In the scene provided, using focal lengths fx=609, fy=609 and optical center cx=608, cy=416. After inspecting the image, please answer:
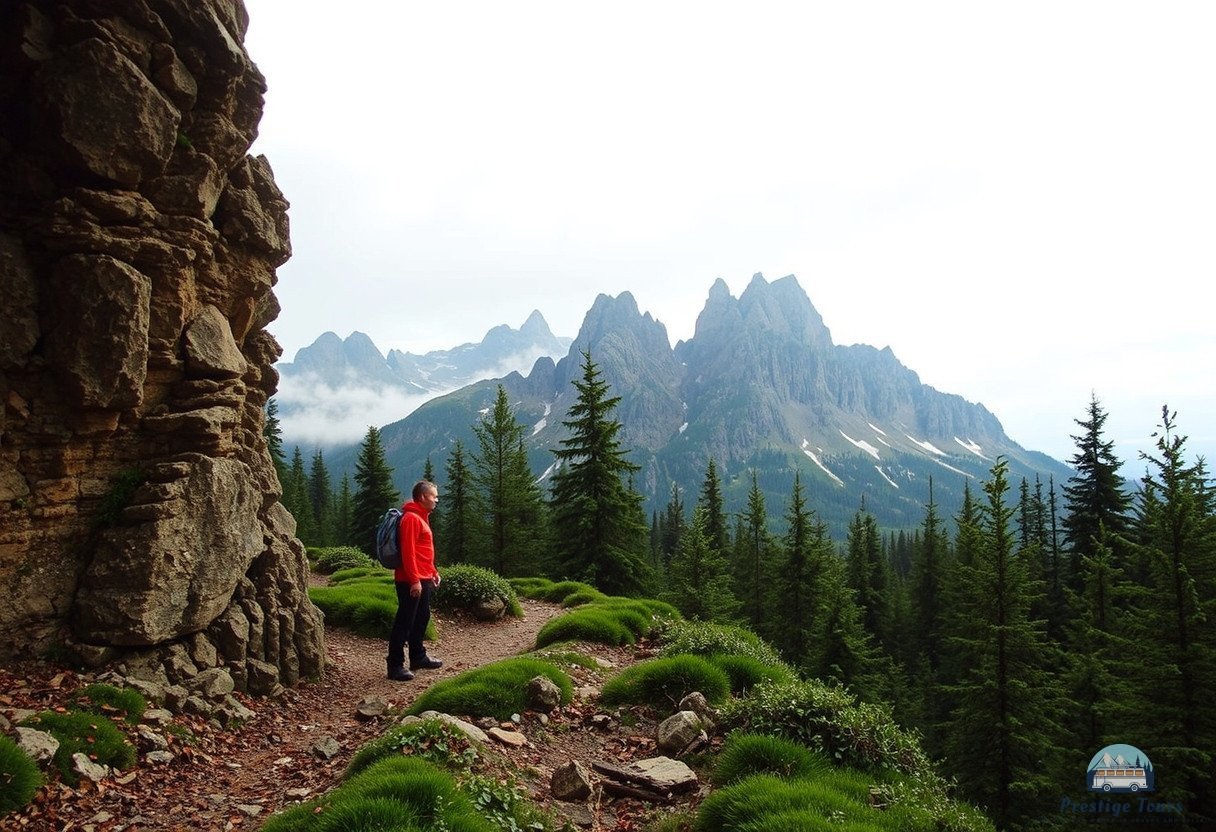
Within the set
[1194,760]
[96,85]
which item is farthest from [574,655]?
[1194,760]

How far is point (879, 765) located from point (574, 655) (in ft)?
21.2

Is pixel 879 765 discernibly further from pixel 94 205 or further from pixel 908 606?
pixel 908 606

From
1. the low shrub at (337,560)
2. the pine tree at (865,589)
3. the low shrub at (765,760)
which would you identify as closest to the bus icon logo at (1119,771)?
the low shrub at (765,760)

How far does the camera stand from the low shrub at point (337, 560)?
27.5 m

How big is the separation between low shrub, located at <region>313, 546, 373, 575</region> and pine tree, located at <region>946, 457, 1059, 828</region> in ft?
84.4

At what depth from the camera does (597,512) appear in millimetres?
34312

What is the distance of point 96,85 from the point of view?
29.7 ft

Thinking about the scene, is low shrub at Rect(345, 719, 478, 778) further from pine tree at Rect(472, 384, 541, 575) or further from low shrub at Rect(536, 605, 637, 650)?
pine tree at Rect(472, 384, 541, 575)

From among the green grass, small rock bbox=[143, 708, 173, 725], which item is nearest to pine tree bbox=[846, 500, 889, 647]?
the green grass

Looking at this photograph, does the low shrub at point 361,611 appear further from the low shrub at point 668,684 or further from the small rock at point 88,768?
the small rock at point 88,768

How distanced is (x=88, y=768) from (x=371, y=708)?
3790 mm

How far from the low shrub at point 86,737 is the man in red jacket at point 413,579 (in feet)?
15.0

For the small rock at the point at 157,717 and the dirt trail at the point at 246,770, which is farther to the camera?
the small rock at the point at 157,717

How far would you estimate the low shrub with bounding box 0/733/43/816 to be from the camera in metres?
5.79
